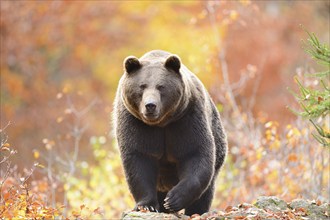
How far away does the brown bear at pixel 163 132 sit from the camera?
7.48 metres

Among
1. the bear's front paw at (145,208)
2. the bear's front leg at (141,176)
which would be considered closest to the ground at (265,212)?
the bear's front paw at (145,208)

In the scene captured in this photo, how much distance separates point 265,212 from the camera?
273 inches

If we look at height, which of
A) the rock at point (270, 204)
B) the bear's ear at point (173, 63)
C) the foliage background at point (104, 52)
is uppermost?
the foliage background at point (104, 52)

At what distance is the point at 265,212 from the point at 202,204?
1.62 meters

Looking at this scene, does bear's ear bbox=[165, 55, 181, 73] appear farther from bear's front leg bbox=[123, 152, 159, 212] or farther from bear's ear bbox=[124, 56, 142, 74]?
bear's front leg bbox=[123, 152, 159, 212]

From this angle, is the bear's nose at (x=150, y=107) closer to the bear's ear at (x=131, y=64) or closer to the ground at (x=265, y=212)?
the bear's ear at (x=131, y=64)

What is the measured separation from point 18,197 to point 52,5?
588 inches

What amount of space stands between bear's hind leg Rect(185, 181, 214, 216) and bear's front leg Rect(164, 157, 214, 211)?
839mm

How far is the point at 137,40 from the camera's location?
2436cm

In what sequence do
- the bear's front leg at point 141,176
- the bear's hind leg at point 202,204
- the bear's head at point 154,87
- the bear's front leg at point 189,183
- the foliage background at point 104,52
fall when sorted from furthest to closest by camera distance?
the foliage background at point 104,52 < the bear's hind leg at point 202,204 < the bear's front leg at point 141,176 < the bear's head at point 154,87 < the bear's front leg at point 189,183

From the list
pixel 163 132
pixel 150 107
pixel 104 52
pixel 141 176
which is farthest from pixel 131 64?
pixel 104 52

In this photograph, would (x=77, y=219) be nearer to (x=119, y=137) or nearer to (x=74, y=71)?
(x=119, y=137)

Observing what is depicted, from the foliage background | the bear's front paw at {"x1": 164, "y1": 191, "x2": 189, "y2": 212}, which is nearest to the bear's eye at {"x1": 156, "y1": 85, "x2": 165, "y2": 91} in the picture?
the bear's front paw at {"x1": 164, "y1": 191, "x2": 189, "y2": 212}

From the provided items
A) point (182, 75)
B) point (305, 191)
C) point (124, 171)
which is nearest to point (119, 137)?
point (124, 171)
